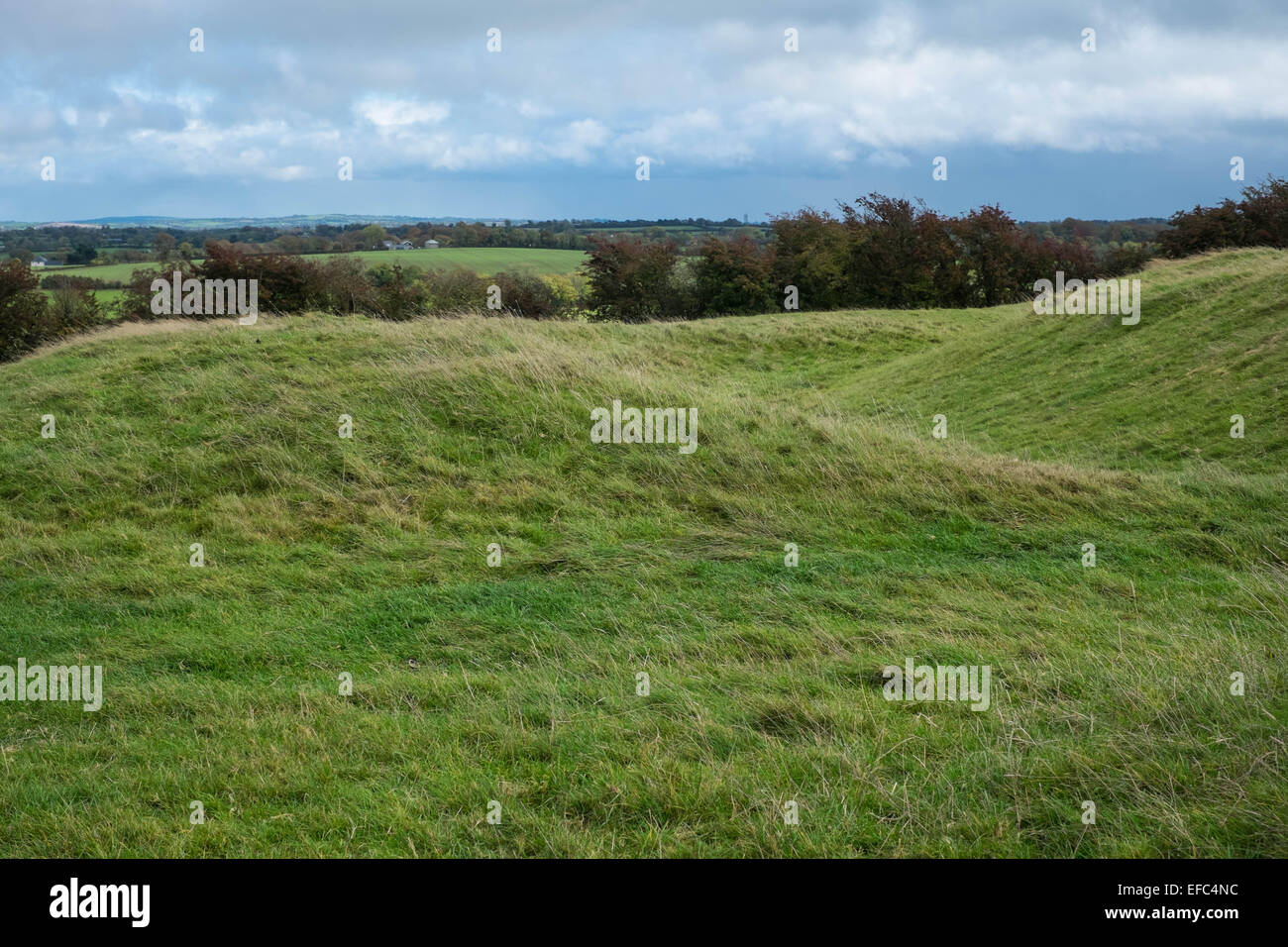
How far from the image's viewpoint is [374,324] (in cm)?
1702

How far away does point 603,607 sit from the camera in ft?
25.7

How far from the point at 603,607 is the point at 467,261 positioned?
187ft

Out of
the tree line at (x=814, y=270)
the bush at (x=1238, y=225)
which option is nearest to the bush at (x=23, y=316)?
the tree line at (x=814, y=270)

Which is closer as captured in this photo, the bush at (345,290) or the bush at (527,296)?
the bush at (345,290)

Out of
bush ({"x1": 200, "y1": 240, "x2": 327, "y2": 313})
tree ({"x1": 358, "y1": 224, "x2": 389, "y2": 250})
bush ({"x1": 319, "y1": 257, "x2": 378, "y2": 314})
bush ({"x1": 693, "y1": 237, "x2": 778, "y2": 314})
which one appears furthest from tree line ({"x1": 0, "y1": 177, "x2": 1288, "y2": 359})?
tree ({"x1": 358, "y1": 224, "x2": 389, "y2": 250})

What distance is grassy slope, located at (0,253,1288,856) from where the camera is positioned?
4152 mm

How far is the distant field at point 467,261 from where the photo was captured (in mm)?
51731

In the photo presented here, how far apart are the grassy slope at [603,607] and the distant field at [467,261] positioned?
38362mm

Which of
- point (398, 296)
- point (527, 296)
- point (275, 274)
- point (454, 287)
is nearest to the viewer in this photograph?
point (275, 274)

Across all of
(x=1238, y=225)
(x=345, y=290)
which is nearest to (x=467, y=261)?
(x=345, y=290)

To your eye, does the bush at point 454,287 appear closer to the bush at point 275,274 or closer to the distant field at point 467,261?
the bush at point 275,274

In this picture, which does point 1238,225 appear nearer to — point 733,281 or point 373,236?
point 733,281

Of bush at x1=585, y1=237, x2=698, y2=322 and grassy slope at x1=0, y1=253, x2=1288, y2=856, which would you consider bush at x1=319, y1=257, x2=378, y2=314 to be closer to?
bush at x1=585, y1=237, x2=698, y2=322

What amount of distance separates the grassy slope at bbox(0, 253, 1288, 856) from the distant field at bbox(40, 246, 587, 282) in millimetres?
38362
